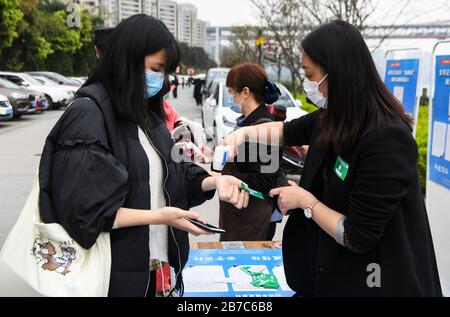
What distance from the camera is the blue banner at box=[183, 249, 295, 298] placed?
9.27 ft

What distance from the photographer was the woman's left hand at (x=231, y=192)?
1828 mm

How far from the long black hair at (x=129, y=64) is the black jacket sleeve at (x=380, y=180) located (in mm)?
771

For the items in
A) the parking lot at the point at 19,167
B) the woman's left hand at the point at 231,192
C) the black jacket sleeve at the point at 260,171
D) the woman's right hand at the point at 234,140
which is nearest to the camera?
the woman's left hand at the point at 231,192

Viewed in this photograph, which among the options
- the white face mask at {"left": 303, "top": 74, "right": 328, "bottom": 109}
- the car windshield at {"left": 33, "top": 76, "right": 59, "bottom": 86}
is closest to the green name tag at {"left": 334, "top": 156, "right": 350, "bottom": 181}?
Result: the white face mask at {"left": 303, "top": 74, "right": 328, "bottom": 109}

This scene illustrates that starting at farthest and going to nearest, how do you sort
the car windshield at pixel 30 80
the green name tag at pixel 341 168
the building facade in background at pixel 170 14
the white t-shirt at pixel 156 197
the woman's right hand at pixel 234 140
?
the car windshield at pixel 30 80 → the building facade in background at pixel 170 14 → the woman's right hand at pixel 234 140 → the white t-shirt at pixel 156 197 → the green name tag at pixel 341 168

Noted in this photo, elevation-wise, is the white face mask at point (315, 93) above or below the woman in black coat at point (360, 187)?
above

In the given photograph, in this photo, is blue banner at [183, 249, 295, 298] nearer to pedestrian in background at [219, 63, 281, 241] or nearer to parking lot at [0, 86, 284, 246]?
pedestrian in background at [219, 63, 281, 241]

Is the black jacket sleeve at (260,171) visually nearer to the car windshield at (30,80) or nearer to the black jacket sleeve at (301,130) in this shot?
the black jacket sleeve at (301,130)

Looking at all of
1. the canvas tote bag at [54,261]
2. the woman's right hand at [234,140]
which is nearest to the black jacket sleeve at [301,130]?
the woman's right hand at [234,140]

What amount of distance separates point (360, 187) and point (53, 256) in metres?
0.99

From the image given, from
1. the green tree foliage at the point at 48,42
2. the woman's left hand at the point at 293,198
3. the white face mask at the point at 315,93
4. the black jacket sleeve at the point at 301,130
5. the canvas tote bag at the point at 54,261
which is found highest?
the green tree foliage at the point at 48,42

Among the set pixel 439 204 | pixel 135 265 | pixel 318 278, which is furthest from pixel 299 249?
pixel 439 204

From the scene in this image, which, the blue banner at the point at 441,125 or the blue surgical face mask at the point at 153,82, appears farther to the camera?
the blue banner at the point at 441,125

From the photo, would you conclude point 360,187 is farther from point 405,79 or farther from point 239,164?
point 405,79
